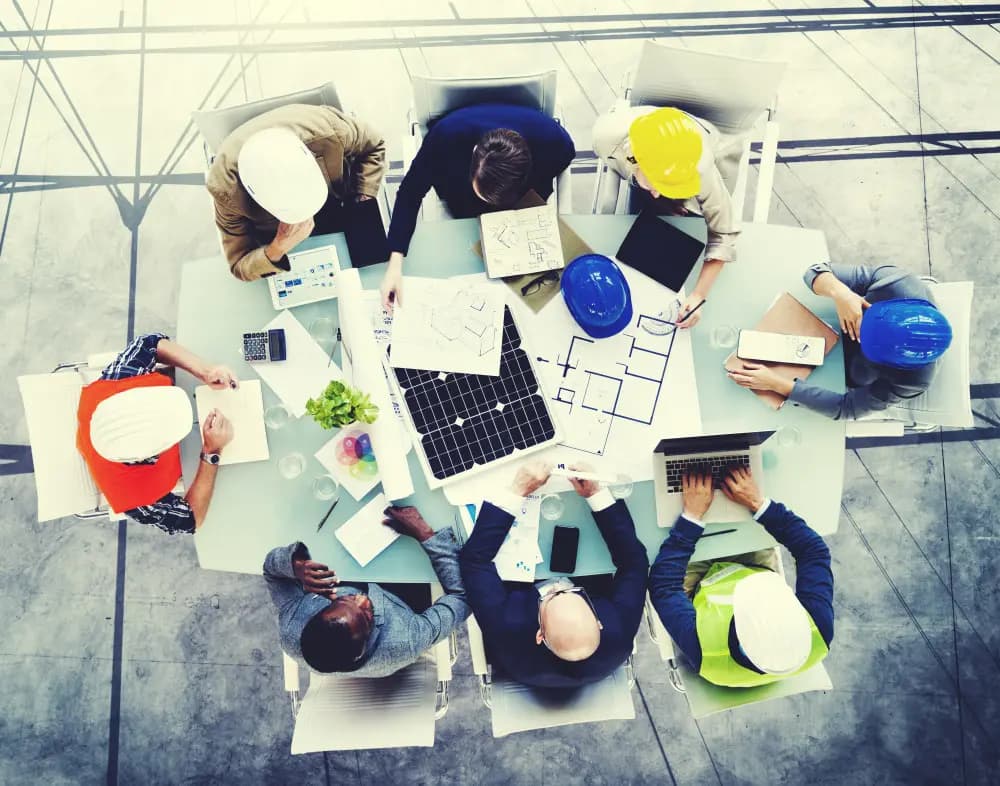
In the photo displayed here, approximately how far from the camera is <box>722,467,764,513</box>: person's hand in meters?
2.18

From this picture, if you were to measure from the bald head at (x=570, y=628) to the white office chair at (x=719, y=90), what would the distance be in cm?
159

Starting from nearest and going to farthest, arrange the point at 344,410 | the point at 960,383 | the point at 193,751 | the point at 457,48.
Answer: the point at 344,410
the point at 960,383
the point at 193,751
the point at 457,48

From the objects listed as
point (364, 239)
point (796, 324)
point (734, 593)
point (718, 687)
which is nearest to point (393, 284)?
point (364, 239)

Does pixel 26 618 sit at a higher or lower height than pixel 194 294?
lower

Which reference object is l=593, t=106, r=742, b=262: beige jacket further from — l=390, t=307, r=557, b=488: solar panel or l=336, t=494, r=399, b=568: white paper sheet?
l=336, t=494, r=399, b=568: white paper sheet

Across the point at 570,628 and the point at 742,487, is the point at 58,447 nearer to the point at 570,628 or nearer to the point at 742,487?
the point at 570,628

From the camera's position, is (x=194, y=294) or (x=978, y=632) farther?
(x=978, y=632)

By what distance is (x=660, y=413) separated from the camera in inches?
88.2

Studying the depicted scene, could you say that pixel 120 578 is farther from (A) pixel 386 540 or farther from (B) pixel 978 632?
(B) pixel 978 632

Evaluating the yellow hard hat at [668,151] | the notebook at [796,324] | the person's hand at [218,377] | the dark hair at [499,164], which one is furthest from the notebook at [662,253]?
the person's hand at [218,377]

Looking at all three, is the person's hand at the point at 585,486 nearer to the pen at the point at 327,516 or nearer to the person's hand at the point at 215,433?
the pen at the point at 327,516

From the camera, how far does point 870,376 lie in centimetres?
231

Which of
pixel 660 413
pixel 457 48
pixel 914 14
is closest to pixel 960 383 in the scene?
pixel 660 413

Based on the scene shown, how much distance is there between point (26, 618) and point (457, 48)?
11.9 feet
